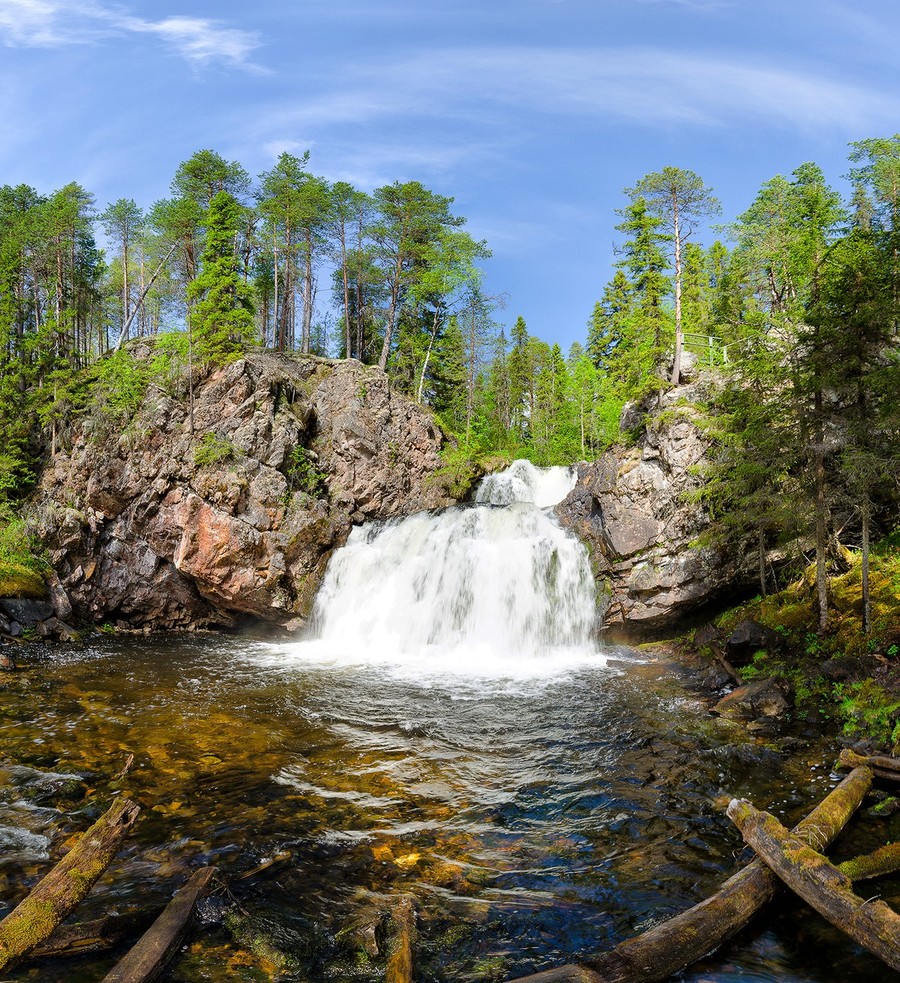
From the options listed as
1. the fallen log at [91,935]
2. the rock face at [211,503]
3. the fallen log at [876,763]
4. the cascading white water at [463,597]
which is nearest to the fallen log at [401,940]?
the fallen log at [91,935]

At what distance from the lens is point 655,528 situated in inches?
748

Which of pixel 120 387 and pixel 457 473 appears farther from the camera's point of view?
pixel 457 473

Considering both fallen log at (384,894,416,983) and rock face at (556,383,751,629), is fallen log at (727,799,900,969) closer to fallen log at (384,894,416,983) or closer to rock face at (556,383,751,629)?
fallen log at (384,894,416,983)

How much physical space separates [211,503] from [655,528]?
16.4 m

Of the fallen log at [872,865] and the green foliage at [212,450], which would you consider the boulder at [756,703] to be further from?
the green foliage at [212,450]

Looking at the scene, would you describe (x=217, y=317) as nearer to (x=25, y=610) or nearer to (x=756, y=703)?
(x=25, y=610)

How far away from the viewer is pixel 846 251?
12227 millimetres

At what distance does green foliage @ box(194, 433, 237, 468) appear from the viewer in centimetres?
2309

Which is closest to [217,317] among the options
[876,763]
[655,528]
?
[655,528]

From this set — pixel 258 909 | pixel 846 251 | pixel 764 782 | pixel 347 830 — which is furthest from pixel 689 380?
Answer: pixel 258 909

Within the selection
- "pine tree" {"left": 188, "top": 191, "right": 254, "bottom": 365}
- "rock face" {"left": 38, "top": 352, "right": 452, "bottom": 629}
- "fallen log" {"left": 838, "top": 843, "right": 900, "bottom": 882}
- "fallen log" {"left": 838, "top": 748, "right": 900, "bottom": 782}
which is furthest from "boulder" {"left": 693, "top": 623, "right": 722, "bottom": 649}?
"pine tree" {"left": 188, "top": 191, "right": 254, "bottom": 365}

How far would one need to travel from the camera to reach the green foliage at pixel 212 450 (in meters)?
23.1

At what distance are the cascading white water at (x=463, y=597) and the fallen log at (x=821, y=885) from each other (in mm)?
10140

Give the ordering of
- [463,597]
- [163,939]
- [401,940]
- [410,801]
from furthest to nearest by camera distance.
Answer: [463,597] → [410,801] → [401,940] → [163,939]
